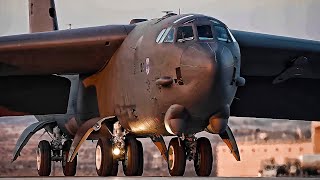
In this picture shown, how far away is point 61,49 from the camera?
30000 millimetres

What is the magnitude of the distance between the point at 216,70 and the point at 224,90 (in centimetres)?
71

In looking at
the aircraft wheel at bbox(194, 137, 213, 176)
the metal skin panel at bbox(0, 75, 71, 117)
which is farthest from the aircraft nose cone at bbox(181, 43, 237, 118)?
the metal skin panel at bbox(0, 75, 71, 117)

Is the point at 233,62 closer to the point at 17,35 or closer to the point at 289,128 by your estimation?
the point at 17,35

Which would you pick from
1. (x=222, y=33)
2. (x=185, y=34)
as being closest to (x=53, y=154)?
(x=185, y=34)

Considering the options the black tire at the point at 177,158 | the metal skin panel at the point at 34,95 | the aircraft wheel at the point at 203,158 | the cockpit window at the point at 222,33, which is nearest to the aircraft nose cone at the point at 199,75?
the cockpit window at the point at 222,33

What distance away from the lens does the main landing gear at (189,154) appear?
28.0 metres

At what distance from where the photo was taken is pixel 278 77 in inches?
1312

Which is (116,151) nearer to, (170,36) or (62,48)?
(62,48)

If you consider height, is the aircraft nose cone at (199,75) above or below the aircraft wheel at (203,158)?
above

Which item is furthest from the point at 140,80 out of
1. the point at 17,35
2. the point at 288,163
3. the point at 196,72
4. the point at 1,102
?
the point at 288,163

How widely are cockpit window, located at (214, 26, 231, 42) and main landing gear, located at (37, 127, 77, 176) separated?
11.0m

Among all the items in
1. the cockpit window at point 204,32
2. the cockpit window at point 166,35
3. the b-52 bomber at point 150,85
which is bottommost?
the b-52 bomber at point 150,85

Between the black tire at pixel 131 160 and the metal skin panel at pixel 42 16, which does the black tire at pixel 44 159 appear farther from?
the black tire at pixel 131 160

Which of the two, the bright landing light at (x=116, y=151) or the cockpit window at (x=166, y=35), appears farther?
the bright landing light at (x=116, y=151)
